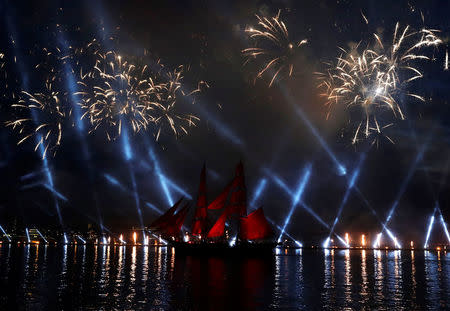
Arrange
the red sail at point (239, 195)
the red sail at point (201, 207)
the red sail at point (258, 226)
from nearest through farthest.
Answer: the red sail at point (258, 226) → the red sail at point (239, 195) → the red sail at point (201, 207)

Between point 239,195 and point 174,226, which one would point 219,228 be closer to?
point 239,195

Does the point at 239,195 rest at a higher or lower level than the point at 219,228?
Answer: higher

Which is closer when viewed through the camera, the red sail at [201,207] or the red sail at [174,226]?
the red sail at [174,226]

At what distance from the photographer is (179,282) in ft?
141

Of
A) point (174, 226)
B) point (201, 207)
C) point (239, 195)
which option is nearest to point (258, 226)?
point (239, 195)

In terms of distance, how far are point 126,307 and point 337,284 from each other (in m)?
25.4

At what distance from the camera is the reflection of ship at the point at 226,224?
104375 millimetres

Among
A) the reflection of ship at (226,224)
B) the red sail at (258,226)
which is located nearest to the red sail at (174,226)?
the reflection of ship at (226,224)

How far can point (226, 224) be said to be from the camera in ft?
369

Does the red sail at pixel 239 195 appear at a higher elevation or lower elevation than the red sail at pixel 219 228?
higher

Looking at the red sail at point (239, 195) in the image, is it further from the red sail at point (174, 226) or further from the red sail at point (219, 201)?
the red sail at point (174, 226)

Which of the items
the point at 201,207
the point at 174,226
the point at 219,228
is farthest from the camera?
the point at 201,207

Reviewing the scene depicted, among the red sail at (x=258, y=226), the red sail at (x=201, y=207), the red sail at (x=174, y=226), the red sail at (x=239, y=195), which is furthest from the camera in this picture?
the red sail at (x=201, y=207)

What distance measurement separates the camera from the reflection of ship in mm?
104375
